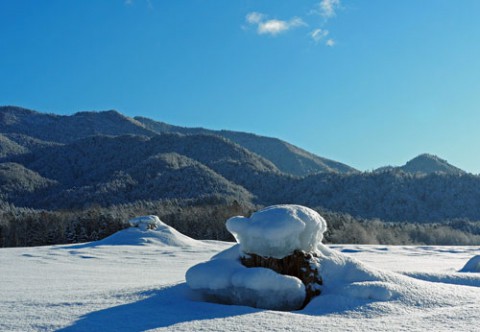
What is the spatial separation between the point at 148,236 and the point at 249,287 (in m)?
13.7

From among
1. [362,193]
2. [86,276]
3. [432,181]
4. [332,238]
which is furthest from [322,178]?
[86,276]

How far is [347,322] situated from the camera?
5.07m

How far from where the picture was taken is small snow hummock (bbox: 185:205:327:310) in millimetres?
5871

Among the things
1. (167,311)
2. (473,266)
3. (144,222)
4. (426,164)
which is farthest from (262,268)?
(426,164)

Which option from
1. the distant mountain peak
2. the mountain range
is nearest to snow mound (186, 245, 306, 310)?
the mountain range

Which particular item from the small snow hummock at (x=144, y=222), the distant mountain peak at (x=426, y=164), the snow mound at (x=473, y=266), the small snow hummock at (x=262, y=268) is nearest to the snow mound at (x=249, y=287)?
the small snow hummock at (x=262, y=268)

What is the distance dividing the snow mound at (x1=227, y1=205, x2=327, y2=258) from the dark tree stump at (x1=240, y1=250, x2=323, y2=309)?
66 millimetres

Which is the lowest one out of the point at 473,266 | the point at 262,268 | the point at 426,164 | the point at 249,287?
the point at 249,287

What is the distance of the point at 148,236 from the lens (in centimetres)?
1898

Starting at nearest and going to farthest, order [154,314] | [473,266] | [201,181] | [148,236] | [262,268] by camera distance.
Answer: [154,314], [262,268], [473,266], [148,236], [201,181]

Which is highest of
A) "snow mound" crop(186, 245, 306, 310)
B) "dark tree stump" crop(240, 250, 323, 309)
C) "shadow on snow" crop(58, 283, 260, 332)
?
"dark tree stump" crop(240, 250, 323, 309)

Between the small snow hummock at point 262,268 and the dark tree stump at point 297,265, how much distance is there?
0.23 feet

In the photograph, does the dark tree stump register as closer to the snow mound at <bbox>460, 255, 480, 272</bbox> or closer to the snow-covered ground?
the snow-covered ground

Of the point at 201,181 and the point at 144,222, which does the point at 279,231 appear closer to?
the point at 144,222
